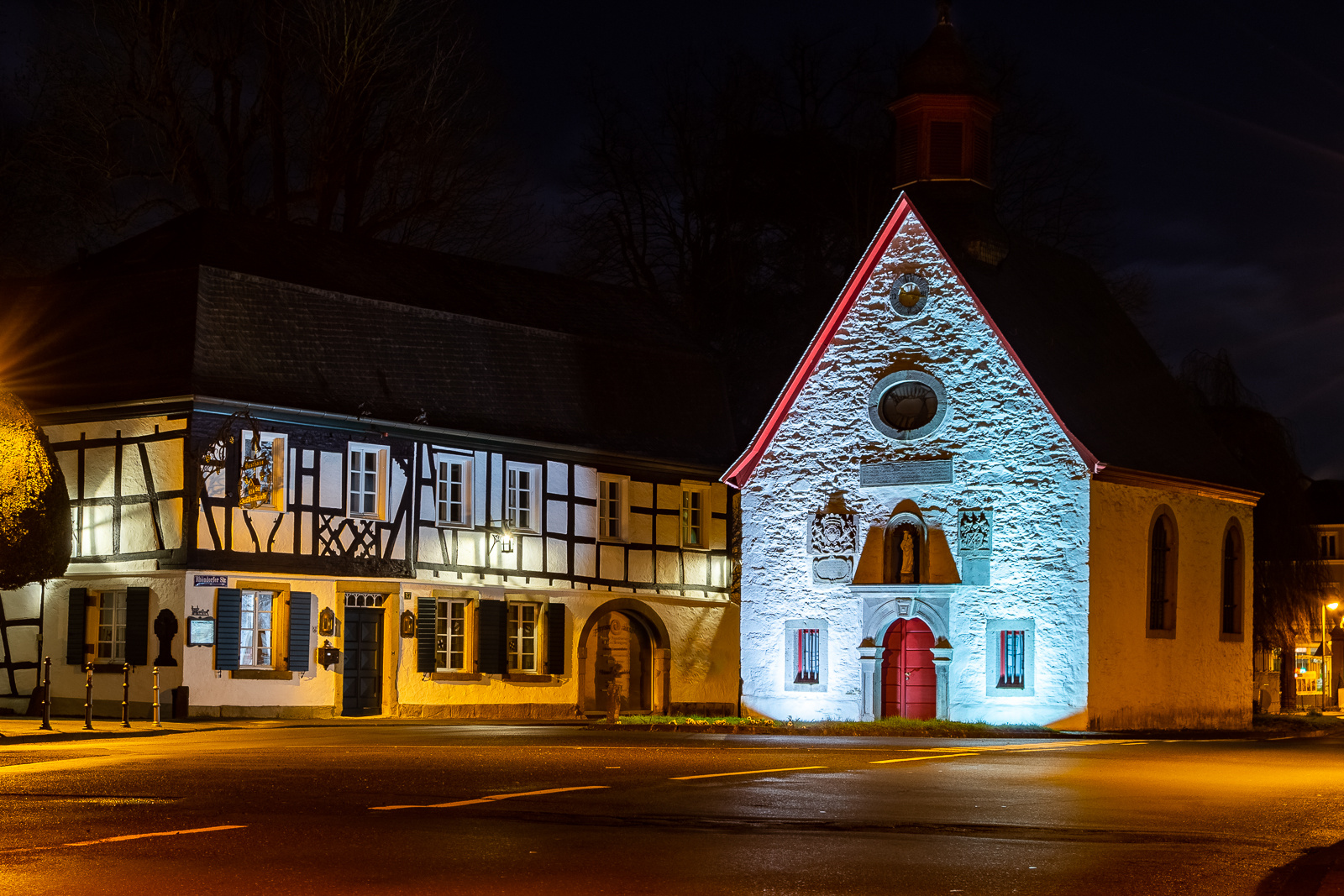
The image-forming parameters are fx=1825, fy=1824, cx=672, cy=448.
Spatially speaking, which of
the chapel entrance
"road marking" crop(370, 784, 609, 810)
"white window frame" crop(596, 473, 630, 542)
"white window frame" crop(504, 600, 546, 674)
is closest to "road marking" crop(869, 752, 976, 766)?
"road marking" crop(370, 784, 609, 810)

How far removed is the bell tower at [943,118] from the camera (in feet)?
110

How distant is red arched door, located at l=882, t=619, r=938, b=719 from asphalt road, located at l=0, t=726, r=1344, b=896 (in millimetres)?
10710

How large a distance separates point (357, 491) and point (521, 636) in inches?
190

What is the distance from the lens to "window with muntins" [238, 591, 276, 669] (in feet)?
101

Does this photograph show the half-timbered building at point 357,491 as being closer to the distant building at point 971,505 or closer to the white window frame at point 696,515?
the white window frame at point 696,515

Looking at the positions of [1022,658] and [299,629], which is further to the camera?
[299,629]

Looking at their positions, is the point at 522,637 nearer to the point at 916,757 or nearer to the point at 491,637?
the point at 491,637

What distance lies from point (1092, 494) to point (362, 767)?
652 inches

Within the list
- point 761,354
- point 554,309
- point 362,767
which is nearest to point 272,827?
point 362,767

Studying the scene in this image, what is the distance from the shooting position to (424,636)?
33250 millimetres

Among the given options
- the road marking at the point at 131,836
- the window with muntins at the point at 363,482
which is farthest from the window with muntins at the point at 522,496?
the road marking at the point at 131,836

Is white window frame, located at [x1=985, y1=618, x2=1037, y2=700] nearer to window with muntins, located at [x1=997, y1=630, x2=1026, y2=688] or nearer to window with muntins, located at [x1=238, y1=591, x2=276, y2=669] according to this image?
window with muntins, located at [x1=997, y1=630, x2=1026, y2=688]

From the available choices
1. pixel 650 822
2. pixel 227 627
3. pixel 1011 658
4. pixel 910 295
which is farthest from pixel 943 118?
pixel 650 822

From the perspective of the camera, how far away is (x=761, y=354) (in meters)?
45.3
